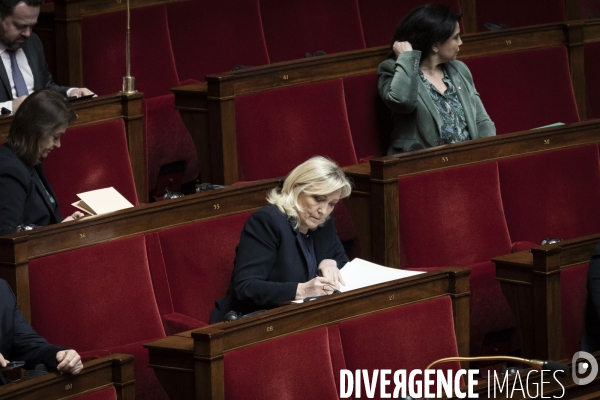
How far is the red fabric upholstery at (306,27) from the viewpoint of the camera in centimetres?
118

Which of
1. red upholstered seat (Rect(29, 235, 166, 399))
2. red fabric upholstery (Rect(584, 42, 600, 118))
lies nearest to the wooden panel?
red upholstered seat (Rect(29, 235, 166, 399))

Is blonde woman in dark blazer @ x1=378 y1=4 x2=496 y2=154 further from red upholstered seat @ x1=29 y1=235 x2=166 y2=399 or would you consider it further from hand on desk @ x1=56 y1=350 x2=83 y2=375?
hand on desk @ x1=56 y1=350 x2=83 y2=375

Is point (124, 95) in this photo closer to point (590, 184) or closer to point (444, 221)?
point (444, 221)

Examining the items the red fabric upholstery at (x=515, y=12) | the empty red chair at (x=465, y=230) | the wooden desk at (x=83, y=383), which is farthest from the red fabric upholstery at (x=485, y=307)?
the red fabric upholstery at (x=515, y=12)

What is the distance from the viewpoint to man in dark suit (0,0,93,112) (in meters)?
0.93

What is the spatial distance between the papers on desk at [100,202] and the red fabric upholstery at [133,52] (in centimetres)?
25

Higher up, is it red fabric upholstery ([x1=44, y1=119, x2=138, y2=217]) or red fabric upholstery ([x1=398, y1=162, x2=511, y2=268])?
red fabric upholstery ([x1=44, y1=119, x2=138, y2=217])

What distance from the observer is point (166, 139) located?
1064 mm

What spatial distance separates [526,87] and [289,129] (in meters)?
0.27

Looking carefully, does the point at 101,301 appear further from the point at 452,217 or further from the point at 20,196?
the point at 452,217

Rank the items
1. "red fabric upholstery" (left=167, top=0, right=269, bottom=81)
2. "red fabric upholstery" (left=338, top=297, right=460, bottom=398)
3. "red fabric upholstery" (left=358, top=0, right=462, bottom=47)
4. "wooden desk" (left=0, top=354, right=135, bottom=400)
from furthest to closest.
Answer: "red fabric upholstery" (left=358, top=0, right=462, bottom=47), "red fabric upholstery" (left=167, top=0, right=269, bottom=81), "red fabric upholstery" (left=338, top=297, right=460, bottom=398), "wooden desk" (left=0, top=354, right=135, bottom=400)

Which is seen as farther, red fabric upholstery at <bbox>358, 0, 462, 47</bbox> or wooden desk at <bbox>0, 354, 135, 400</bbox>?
red fabric upholstery at <bbox>358, 0, 462, 47</bbox>

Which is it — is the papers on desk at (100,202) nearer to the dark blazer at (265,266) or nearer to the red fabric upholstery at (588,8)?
the dark blazer at (265,266)

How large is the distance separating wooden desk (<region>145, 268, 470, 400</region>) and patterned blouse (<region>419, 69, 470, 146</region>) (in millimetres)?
268
